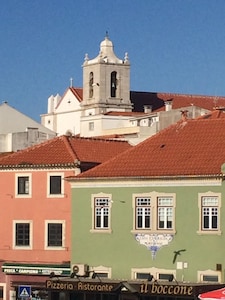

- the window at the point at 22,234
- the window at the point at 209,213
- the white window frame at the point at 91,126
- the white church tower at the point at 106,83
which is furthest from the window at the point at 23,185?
the white church tower at the point at 106,83

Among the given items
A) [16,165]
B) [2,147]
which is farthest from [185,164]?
[2,147]

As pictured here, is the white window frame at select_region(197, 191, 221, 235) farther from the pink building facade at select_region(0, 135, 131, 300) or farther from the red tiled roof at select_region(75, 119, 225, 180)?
the pink building facade at select_region(0, 135, 131, 300)

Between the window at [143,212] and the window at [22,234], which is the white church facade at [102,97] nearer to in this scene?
the window at [22,234]

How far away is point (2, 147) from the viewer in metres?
80.8

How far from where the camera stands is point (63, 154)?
53.1 meters

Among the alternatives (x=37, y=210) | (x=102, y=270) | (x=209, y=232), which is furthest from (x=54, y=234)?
(x=209, y=232)

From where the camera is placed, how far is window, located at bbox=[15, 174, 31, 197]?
53312 millimetres

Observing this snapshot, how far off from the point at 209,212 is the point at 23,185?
38.3 ft

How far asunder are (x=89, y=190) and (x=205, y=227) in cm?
594

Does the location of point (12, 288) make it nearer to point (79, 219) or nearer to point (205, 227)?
point (79, 219)

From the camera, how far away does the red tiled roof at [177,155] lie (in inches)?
1811

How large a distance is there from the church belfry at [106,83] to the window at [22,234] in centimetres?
10003

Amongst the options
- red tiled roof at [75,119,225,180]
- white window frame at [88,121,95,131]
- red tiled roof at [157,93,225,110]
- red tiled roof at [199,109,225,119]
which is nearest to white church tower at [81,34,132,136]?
red tiled roof at [157,93,225,110]

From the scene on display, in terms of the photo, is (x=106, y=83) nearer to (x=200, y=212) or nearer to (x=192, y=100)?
(x=192, y=100)
